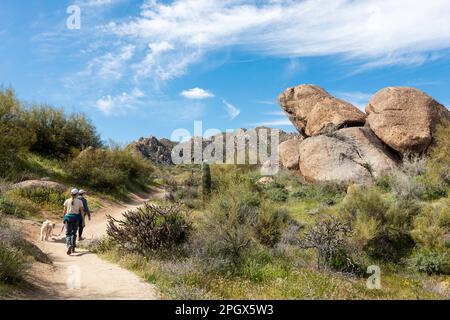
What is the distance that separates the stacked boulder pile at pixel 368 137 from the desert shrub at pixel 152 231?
13378mm

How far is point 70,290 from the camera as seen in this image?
319 inches

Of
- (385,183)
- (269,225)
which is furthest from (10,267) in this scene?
(385,183)

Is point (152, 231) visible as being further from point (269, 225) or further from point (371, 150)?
point (371, 150)

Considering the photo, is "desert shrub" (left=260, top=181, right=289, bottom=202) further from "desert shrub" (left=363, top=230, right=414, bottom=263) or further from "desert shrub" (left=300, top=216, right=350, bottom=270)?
"desert shrub" (left=300, top=216, right=350, bottom=270)

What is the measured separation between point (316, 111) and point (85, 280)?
72.8ft

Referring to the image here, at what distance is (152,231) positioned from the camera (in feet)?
37.1

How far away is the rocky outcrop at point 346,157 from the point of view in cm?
2325

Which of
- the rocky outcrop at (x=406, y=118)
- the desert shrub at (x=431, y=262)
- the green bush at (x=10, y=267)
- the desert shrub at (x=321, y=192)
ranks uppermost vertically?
the rocky outcrop at (x=406, y=118)

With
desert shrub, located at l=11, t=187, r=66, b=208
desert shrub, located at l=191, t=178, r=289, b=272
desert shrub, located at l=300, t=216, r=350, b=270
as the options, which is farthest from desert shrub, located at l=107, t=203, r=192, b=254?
desert shrub, located at l=11, t=187, r=66, b=208

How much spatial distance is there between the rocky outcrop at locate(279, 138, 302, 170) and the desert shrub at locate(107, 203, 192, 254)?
15948mm

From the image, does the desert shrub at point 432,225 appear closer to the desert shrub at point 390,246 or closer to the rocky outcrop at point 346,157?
the desert shrub at point 390,246

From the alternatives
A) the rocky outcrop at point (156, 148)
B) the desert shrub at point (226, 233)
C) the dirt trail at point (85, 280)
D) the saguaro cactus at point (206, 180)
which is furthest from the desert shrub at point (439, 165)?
the rocky outcrop at point (156, 148)

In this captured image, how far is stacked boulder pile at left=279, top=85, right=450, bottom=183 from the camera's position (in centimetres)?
2347
